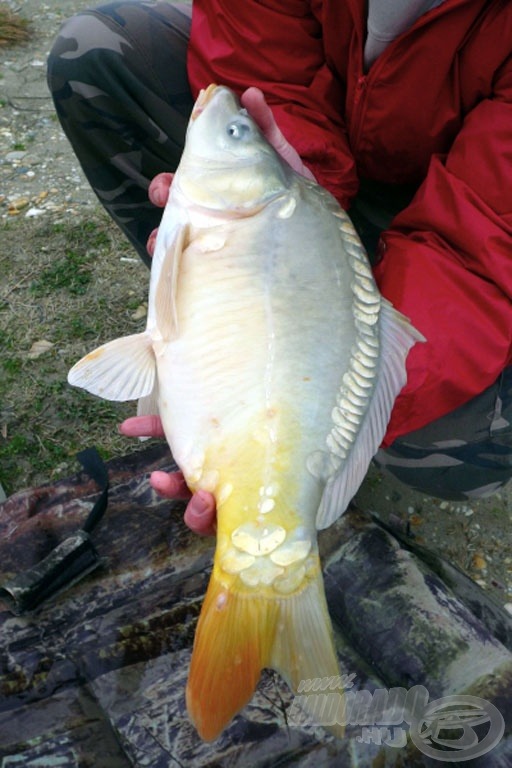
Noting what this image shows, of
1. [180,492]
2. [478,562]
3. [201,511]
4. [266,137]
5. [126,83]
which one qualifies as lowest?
[478,562]

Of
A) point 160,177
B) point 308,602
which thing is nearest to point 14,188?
point 160,177

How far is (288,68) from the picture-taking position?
182 cm

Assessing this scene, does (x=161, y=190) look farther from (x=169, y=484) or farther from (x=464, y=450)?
(x=464, y=450)

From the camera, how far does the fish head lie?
1.33m

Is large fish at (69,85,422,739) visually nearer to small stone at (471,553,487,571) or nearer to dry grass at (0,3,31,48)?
small stone at (471,553,487,571)

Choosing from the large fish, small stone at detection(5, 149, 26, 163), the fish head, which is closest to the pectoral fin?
the large fish

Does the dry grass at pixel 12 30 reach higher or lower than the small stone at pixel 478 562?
lower

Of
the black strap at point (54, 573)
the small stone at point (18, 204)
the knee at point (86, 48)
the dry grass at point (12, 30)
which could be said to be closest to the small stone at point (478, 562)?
the black strap at point (54, 573)

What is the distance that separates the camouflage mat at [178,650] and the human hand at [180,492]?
0.23m

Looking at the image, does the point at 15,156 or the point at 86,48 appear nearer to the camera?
the point at 86,48

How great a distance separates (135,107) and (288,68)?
46 cm

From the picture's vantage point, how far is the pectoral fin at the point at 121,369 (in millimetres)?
1265

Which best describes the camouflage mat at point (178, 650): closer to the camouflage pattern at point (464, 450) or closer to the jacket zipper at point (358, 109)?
the camouflage pattern at point (464, 450)

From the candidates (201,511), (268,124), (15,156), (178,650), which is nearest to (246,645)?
(201,511)
